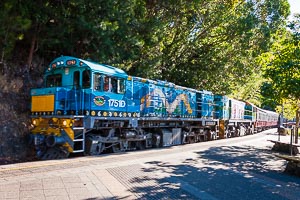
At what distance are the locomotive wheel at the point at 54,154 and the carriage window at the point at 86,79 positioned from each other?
2602 millimetres

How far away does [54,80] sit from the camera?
12922 millimetres

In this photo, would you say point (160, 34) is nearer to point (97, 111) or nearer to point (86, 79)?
point (86, 79)

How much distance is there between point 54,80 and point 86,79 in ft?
5.86

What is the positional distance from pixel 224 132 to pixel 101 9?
49.9 ft

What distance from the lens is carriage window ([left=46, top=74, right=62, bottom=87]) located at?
1274 centimetres

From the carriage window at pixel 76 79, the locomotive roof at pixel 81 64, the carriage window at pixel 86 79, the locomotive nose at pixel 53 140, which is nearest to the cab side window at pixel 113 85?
the locomotive roof at pixel 81 64

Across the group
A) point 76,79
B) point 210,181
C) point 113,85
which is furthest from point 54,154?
point 210,181

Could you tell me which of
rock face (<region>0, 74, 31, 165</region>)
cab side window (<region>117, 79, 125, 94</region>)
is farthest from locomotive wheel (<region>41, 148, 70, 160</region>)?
cab side window (<region>117, 79, 125, 94</region>)

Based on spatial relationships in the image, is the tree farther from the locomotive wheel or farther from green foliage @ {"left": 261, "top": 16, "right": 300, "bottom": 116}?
the locomotive wheel

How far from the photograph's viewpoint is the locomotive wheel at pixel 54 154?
11117mm

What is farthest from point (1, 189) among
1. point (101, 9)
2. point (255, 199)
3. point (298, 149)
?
point (298, 149)

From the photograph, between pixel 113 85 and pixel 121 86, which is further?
pixel 121 86

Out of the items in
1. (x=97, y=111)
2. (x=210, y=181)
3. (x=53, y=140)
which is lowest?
(x=210, y=181)

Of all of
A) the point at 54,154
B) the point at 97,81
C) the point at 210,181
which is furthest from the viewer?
the point at 97,81
